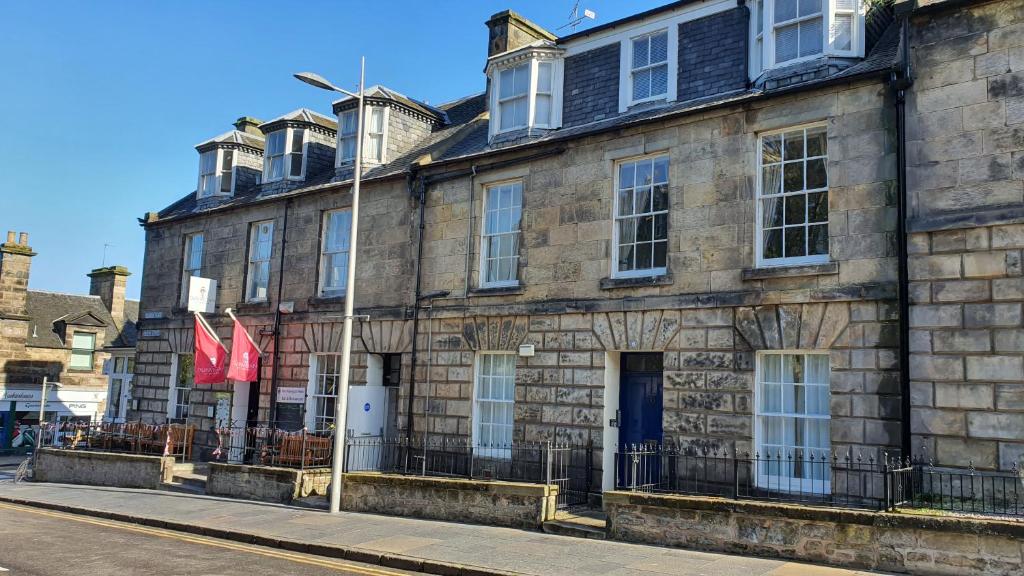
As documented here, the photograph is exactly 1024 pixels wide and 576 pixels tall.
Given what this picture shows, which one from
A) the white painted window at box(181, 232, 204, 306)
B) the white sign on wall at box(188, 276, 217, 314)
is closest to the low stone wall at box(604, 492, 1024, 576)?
the white sign on wall at box(188, 276, 217, 314)

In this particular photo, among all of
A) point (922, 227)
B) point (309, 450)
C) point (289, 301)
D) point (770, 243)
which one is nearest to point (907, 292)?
point (922, 227)

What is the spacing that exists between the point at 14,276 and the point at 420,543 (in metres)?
31.9

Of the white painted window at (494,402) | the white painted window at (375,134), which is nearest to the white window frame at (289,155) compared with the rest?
the white painted window at (375,134)

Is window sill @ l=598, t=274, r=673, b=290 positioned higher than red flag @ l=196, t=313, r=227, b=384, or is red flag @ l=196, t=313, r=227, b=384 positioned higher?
window sill @ l=598, t=274, r=673, b=290

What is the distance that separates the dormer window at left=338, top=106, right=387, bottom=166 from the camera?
20.5 metres

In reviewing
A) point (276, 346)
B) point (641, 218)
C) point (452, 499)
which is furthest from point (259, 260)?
point (641, 218)

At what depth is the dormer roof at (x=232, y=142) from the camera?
25.0 metres

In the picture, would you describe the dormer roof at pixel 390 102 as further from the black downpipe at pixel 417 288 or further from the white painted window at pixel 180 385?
the white painted window at pixel 180 385

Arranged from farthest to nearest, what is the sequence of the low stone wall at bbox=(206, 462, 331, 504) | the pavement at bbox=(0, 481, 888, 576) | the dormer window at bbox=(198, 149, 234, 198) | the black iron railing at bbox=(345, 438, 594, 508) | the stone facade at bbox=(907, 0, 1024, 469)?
the dormer window at bbox=(198, 149, 234, 198) → the low stone wall at bbox=(206, 462, 331, 504) → the black iron railing at bbox=(345, 438, 594, 508) → the stone facade at bbox=(907, 0, 1024, 469) → the pavement at bbox=(0, 481, 888, 576)

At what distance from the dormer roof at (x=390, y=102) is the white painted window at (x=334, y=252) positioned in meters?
2.87

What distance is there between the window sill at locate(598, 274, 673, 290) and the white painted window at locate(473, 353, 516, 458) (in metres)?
2.77

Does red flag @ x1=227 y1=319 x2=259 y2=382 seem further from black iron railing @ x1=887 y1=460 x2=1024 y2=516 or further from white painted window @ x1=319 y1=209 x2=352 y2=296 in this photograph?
black iron railing @ x1=887 y1=460 x2=1024 y2=516

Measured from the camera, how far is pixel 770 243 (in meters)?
13.0

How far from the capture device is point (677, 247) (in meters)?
13.8
